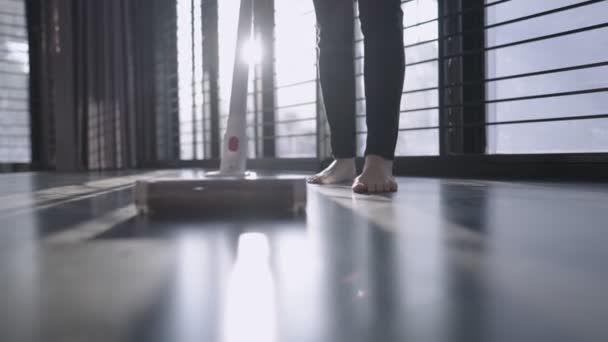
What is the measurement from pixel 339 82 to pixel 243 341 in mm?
1425

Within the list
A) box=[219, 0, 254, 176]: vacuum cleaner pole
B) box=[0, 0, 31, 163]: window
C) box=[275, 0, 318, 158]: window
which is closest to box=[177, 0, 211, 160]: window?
box=[275, 0, 318, 158]: window

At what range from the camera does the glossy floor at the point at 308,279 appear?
12.4 inches

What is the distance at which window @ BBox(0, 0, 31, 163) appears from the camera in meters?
4.45

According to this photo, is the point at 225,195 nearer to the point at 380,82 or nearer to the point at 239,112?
the point at 239,112

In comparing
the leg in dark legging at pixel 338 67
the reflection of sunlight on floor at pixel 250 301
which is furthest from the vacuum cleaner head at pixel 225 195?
the leg in dark legging at pixel 338 67

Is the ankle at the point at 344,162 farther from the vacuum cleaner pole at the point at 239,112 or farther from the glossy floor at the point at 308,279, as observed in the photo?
the glossy floor at the point at 308,279

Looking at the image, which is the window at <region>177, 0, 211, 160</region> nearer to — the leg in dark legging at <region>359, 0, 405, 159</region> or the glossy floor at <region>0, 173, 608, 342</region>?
the leg in dark legging at <region>359, 0, 405, 159</region>

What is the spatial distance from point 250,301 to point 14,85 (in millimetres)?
5101

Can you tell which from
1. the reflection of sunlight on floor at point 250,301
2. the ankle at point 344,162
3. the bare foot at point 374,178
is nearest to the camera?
the reflection of sunlight on floor at point 250,301

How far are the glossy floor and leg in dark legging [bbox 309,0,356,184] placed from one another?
852 mm

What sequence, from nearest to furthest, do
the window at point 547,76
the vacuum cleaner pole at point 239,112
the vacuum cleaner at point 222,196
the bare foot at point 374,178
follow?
the vacuum cleaner at point 222,196 < the vacuum cleaner pole at point 239,112 < the bare foot at point 374,178 < the window at point 547,76

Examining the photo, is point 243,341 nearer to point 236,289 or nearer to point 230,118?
point 236,289

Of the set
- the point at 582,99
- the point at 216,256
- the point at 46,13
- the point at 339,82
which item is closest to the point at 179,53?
the point at 46,13

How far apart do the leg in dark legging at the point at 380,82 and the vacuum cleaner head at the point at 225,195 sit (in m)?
0.46
